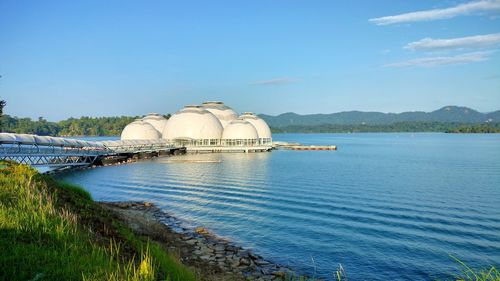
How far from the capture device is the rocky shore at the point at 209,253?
17.9 m

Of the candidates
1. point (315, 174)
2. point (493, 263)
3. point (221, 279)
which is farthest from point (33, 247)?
point (315, 174)

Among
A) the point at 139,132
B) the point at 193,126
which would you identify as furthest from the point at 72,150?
the point at 139,132

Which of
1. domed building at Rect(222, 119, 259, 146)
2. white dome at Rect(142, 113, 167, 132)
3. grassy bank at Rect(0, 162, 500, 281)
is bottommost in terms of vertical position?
grassy bank at Rect(0, 162, 500, 281)

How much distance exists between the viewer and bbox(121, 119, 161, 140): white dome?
11281 centimetres

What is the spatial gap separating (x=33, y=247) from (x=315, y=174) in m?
50.2

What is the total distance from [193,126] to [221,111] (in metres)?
25.2

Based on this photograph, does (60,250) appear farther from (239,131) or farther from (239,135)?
(239,131)

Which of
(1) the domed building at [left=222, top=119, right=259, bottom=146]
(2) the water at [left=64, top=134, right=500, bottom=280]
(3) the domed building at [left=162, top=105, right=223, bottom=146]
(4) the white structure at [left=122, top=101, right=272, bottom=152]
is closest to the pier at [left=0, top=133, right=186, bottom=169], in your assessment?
(3) the domed building at [left=162, top=105, right=223, bottom=146]

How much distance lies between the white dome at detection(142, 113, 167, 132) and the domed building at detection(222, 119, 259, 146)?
1121 inches

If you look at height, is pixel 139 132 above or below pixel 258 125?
below

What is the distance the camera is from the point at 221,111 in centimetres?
13300

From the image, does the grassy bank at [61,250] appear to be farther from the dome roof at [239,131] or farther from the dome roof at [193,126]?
the dome roof at [239,131]

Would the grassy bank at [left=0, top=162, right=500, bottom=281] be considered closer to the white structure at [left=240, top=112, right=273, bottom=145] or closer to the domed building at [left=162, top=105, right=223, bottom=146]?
the domed building at [left=162, top=105, right=223, bottom=146]

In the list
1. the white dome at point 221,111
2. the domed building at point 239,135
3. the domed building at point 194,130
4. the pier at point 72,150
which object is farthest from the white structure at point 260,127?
the pier at point 72,150
